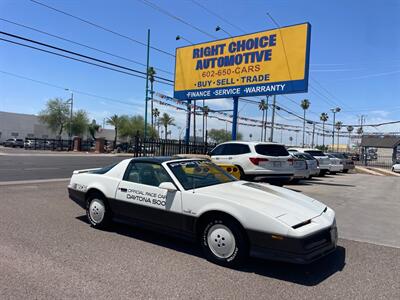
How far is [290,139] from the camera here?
102 m

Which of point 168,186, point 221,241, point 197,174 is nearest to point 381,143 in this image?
point 197,174

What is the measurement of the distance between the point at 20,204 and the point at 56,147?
148 ft

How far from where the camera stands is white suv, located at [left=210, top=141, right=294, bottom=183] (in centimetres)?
1184

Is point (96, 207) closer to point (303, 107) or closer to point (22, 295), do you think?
point (22, 295)

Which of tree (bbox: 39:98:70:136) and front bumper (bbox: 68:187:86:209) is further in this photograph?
tree (bbox: 39:98:70:136)

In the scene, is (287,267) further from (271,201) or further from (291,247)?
(271,201)

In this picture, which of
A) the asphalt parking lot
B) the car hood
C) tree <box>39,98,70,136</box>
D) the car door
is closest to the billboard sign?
the asphalt parking lot

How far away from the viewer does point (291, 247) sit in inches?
160

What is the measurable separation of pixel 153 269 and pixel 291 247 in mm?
1716

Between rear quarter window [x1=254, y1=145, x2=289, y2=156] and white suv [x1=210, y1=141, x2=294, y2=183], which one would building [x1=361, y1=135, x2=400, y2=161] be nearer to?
rear quarter window [x1=254, y1=145, x2=289, y2=156]

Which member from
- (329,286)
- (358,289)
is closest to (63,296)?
(329,286)

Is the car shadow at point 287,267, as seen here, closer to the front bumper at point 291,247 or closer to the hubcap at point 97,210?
the front bumper at point 291,247

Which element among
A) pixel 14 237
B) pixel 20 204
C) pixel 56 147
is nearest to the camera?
pixel 14 237

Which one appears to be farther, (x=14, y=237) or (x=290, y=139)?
(x=290, y=139)
